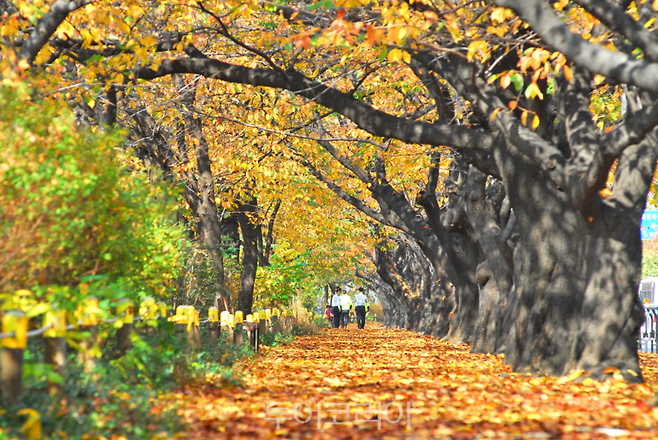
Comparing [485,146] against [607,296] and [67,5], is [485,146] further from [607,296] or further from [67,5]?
[67,5]

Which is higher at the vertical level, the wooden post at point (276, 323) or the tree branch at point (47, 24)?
the tree branch at point (47, 24)

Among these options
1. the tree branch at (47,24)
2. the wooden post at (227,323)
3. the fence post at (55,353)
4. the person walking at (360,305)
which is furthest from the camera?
the person walking at (360,305)

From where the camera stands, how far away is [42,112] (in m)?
6.44

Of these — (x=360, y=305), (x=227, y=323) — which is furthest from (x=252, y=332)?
(x=360, y=305)

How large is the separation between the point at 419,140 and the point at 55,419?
6499mm

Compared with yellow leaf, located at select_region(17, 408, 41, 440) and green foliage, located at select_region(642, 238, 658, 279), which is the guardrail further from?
green foliage, located at select_region(642, 238, 658, 279)

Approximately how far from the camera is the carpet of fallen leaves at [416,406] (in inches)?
205

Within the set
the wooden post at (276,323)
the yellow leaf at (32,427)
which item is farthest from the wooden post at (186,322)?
the wooden post at (276,323)

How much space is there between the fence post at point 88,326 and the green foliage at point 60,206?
0.20 m

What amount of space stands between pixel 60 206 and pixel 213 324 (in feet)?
16.3

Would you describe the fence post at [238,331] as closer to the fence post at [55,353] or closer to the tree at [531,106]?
the tree at [531,106]

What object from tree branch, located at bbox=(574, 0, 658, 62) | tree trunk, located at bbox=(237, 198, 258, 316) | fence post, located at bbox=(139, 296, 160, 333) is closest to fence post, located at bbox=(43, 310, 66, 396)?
fence post, located at bbox=(139, 296, 160, 333)

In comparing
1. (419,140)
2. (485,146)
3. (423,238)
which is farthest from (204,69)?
(423,238)

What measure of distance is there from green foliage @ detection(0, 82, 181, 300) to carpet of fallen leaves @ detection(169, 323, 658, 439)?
1388 millimetres
